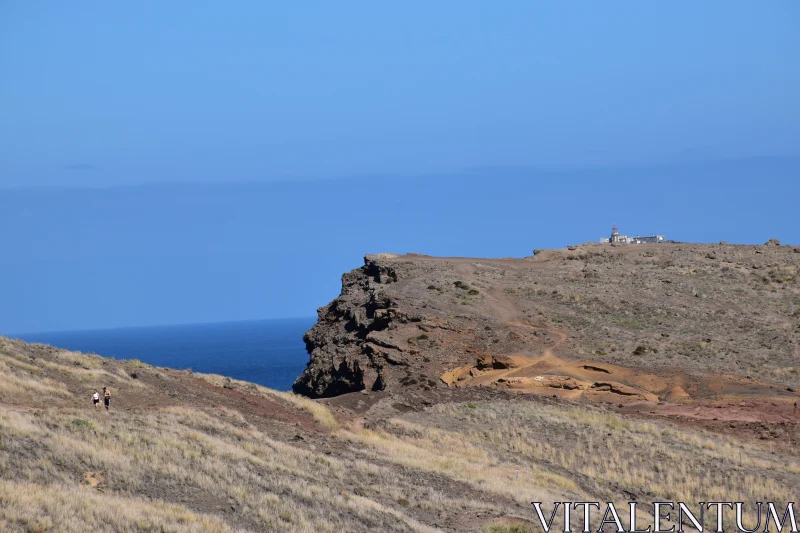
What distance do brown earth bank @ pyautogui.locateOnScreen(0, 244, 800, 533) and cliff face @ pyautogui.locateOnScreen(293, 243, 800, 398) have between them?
147 mm

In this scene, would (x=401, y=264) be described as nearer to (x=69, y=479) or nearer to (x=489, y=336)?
(x=489, y=336)

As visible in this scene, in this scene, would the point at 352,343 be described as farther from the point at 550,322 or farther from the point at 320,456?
A: the point at 320,456

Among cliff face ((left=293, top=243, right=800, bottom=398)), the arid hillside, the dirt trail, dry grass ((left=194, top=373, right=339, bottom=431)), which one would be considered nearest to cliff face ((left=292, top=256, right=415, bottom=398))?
cliff face ((left=293, top=243, right=800, bottom=398))

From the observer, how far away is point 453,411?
34.2 meters

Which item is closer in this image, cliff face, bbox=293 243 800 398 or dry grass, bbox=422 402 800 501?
dry grass, bbox=422 402 800 501

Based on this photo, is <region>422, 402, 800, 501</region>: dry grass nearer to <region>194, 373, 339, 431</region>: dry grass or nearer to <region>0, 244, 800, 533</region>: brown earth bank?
<region>0, 244, 800, 533</region>: brown earth bank

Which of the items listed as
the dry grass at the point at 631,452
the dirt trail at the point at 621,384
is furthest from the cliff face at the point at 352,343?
the dry grass at the point at 631,452

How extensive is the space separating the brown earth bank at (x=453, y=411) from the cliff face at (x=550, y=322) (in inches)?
5.8

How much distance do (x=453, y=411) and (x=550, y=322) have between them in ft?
40.1

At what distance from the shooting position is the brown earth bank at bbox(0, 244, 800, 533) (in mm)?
18438

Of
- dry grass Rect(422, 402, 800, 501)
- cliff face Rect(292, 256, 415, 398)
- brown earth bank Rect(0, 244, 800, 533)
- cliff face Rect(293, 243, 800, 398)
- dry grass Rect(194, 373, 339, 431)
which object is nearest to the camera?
brown earth bank Rect(0, 244, 800, 533)

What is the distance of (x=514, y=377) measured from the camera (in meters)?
38.8

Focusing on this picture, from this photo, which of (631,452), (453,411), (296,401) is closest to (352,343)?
(453,411)

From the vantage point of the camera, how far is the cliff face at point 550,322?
131 ft
